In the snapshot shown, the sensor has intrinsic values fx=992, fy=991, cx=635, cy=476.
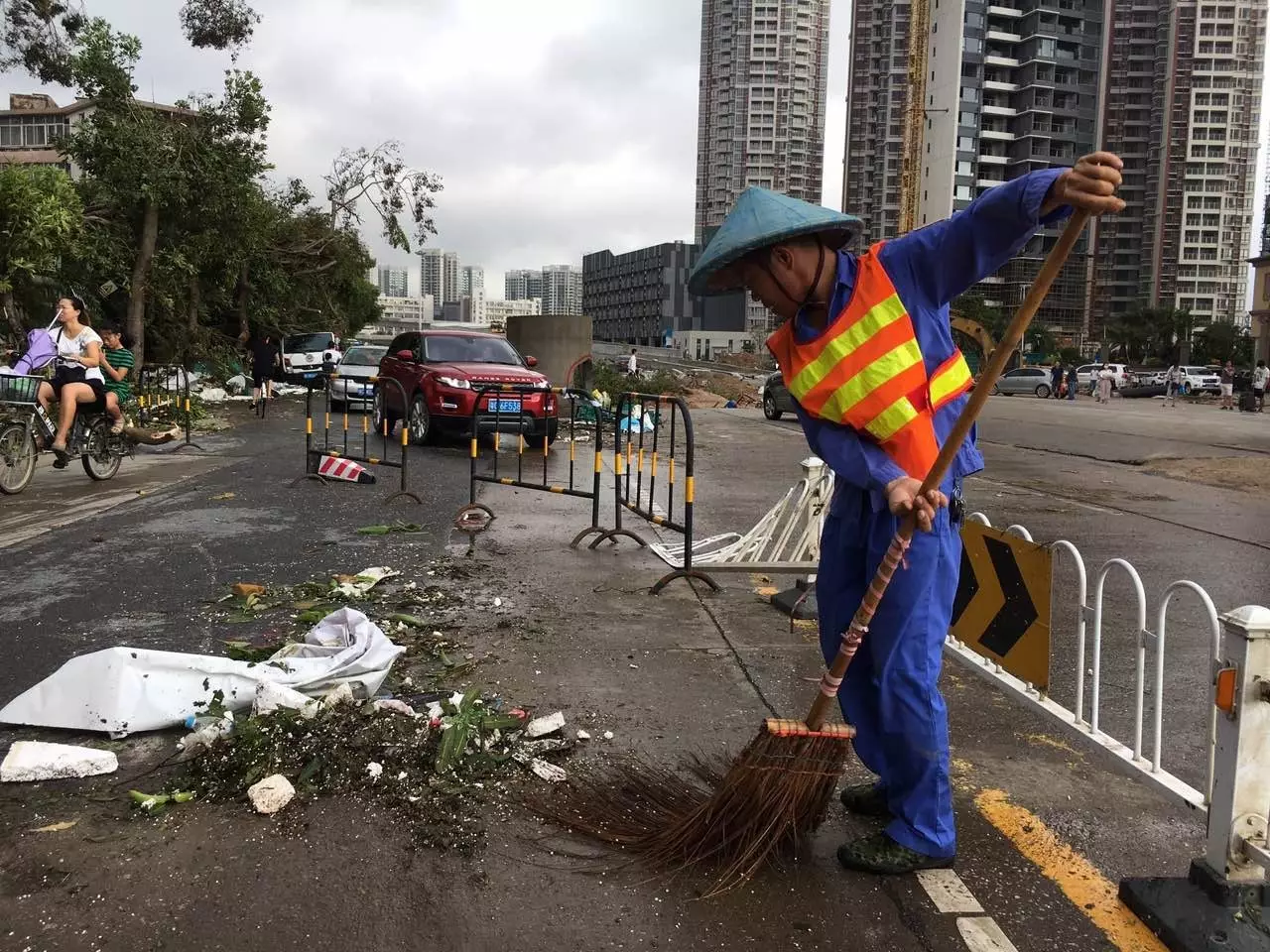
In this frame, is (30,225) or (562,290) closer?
(30,225)

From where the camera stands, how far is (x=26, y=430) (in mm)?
9336

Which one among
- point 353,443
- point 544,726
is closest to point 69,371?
point 353,443

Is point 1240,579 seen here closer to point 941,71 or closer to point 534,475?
point 534,475

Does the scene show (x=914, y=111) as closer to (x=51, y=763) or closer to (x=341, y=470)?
(x=341, y=470)

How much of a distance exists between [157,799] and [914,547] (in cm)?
248

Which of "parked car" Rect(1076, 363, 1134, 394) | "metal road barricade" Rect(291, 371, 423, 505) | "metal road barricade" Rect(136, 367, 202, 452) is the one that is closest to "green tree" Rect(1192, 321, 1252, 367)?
"parked car" Rect(1076, 363, 1134, 394)

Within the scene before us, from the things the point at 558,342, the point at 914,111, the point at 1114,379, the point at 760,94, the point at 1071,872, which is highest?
the point at 760,94

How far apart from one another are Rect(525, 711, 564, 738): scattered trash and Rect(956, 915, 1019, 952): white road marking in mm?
1684

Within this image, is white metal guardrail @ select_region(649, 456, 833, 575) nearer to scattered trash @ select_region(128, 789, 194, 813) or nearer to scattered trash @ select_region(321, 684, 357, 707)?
scattered trash @ select_region(321, 684, 357, 707)

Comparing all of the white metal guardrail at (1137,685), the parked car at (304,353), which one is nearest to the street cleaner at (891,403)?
the white metal guardrail at (1137,685)

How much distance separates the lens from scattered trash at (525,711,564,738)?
149 inches

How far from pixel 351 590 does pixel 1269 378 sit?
152 feet

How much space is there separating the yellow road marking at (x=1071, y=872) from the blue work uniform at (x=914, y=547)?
325 mm

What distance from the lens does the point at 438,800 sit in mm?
3234
